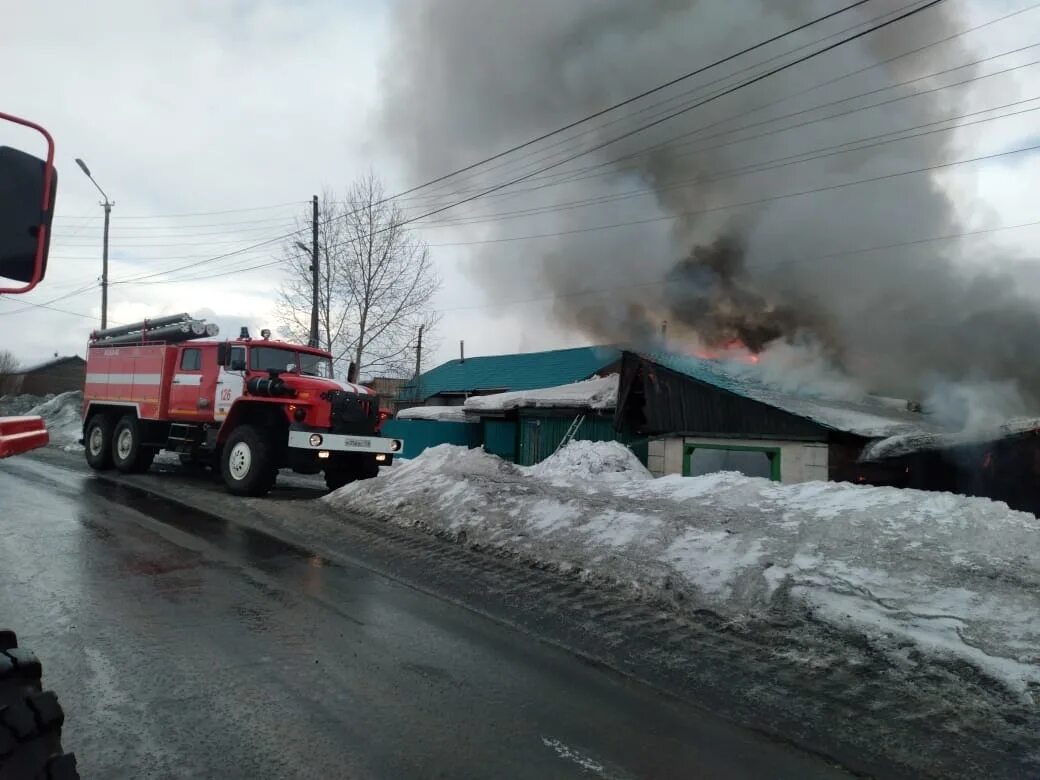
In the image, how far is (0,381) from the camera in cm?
4562

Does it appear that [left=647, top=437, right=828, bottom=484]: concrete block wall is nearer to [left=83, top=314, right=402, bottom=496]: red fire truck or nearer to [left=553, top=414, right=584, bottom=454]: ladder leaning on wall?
[left=553, top=414, right=584, bottom=454]: ladder leaning on wall

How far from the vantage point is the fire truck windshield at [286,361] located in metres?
11.4

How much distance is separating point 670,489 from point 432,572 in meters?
3.34

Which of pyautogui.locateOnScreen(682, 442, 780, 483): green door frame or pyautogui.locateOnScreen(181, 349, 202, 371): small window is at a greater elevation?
pyautogui.locateOnScreen(181, 349, 202, 371): small window

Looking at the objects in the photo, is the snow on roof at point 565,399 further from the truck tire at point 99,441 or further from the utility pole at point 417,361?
the truck tire at point 99,441

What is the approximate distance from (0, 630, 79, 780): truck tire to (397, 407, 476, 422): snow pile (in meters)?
19.0

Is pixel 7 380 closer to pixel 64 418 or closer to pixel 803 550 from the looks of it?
pixel 64 418

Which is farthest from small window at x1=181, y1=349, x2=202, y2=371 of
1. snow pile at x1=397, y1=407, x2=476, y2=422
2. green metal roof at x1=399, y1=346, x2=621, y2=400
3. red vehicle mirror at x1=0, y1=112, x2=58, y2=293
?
green metal roof at x1=399, y1=346, x2=621, y2=400

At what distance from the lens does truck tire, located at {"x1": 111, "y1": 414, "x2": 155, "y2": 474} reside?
13109mm

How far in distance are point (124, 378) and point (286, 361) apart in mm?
4161

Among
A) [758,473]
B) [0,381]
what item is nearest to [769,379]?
[758,473]

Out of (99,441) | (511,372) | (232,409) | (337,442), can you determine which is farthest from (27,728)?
(511,372)

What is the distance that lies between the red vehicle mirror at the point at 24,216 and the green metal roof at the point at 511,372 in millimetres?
22145

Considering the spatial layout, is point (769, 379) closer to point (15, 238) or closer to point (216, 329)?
point (216, 329)
